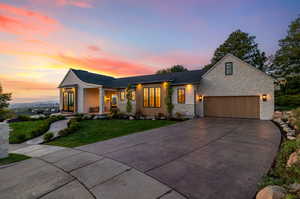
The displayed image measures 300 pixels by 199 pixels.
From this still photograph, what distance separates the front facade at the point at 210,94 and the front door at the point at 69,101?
28 cm

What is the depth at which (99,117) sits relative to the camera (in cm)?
1320

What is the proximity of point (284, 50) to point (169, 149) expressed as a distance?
926 inches

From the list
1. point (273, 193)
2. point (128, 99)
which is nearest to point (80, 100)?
point (128, 99)

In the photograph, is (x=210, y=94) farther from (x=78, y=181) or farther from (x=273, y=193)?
(x=78, y=181)

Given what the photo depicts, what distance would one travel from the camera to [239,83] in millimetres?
11336

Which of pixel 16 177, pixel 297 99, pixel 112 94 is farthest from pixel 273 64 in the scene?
pixel 16 177

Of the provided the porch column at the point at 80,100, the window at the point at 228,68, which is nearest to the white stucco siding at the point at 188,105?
the window at the point at 228,68

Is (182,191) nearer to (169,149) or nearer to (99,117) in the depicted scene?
(169,149)

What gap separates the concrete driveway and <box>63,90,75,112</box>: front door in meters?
13.2

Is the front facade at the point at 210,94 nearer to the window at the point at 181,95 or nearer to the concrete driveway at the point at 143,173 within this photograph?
the window at the point at 181,95

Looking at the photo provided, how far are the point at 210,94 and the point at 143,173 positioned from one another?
1132 centimetres

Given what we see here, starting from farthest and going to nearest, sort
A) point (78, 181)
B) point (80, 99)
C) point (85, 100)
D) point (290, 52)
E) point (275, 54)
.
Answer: point (275, 54) → point (290, 52) → point (85, 100) → point (80, 99) → point (78, 181)

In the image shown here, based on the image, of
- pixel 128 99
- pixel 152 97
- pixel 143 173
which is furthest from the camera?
pixel 128 99

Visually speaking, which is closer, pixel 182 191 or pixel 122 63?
pixel 182 191
